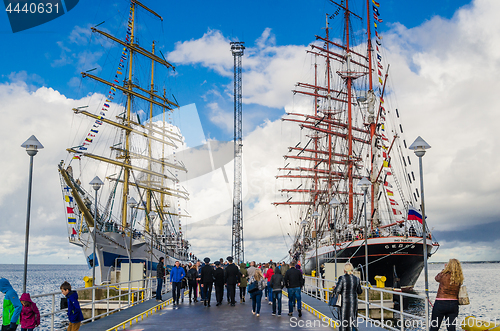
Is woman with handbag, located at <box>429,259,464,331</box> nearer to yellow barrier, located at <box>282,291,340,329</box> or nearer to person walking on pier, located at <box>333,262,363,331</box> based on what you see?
person walking on pier, located at <box>333,262,363,331</box>

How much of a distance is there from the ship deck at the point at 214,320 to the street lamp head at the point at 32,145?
4.67 meters

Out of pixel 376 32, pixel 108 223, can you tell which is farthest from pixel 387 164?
pixel 108 223

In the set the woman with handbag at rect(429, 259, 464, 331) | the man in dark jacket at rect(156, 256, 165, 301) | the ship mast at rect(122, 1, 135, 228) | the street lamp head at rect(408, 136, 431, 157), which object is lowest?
the man in dark jacket at rect(156, 256, 165, 301)

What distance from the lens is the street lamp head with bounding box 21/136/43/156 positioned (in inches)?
460

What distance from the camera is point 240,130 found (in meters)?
66.9

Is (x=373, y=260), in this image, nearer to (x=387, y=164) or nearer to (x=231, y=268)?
(x=387, y=164)

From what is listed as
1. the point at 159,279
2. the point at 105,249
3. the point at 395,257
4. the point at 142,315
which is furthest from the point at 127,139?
the point at 142,315

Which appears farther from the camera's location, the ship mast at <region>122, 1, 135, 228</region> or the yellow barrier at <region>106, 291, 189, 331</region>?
the ship mast at <region>122, 1, 135, 228</region>

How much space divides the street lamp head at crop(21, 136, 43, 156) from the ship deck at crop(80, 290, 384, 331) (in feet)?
15.3

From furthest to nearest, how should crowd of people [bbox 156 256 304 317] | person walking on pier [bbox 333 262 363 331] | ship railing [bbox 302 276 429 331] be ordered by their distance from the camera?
crowd of people [bbox 156 256 304 317], ship railing [bbox 302 276 429 331], person walking on pier [bbox 333 262 363 331]

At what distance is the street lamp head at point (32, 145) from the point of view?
38.3ft

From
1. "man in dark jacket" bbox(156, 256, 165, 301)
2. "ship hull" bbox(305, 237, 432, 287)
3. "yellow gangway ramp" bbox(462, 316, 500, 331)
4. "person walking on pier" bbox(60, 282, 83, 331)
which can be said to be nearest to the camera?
"yellow gangway ramp" bbox(462, 316, 500, 331)

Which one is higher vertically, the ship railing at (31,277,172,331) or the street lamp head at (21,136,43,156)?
the street lamp head at (21,136,43,156)

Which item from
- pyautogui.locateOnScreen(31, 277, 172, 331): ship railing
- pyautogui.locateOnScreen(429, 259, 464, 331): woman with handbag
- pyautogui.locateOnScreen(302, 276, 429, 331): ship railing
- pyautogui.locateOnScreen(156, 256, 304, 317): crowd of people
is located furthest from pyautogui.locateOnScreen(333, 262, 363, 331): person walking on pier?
pyautogui.locateOnScreen(31, 277, 172, 331): ship railing
